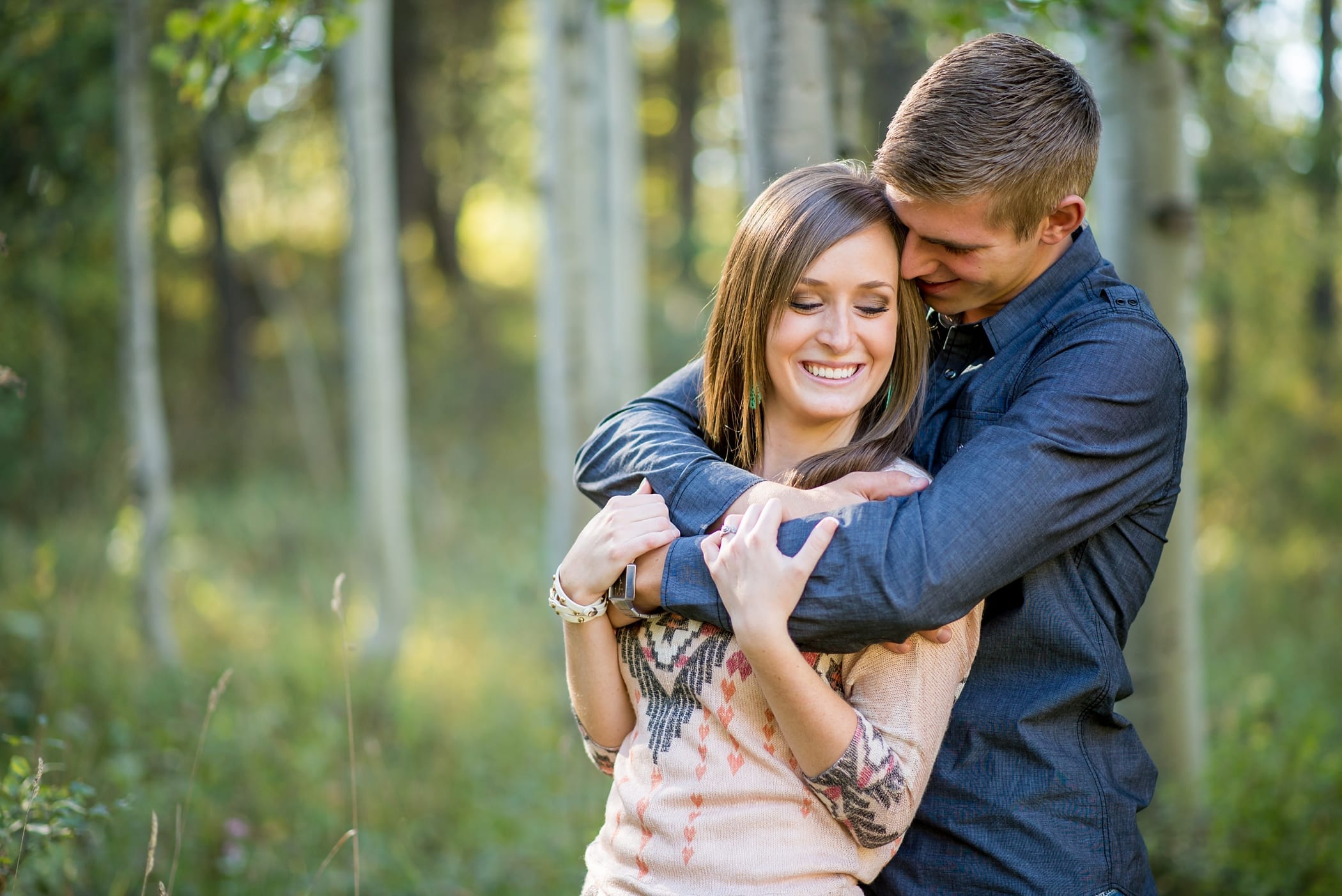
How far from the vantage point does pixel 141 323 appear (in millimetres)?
5996

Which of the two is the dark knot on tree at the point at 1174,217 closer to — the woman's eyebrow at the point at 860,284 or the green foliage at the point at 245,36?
the woman's eyebrow at the point at 860,284

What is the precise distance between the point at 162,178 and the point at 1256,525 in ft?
32.0

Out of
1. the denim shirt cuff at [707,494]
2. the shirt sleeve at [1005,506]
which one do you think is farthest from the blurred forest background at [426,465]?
the shirt sleeve at [1005,506]

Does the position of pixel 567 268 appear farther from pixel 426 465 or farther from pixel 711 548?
pixel 426 465

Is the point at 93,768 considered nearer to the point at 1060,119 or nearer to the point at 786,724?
the point at 786,724

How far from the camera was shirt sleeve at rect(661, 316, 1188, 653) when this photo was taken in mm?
1668

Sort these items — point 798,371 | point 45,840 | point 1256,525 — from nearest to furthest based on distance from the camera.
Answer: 1. point 798,371
2. point 45,840
3. point 1256,525

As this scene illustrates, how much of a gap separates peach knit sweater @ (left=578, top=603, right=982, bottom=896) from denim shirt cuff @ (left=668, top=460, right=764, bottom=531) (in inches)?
6.7

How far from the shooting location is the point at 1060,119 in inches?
73.9

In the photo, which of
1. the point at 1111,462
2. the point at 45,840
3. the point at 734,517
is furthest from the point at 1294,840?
the point at 45,840

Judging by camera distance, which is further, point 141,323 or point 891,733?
point 141,323

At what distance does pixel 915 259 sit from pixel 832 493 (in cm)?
49

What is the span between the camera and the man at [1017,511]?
5.57 feet

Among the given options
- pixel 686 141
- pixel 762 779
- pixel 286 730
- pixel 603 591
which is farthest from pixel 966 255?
pixel 686 141
